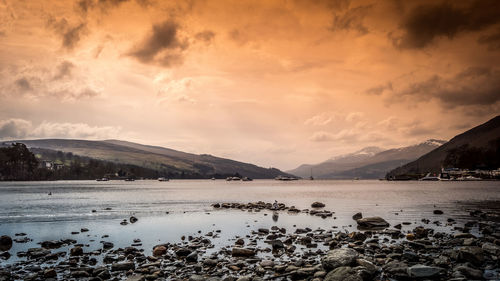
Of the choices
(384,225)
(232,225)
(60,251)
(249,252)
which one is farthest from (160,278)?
(384,225)

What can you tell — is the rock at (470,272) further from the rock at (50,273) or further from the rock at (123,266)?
the rock at (50,273)

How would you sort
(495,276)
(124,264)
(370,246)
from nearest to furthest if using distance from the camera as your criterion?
Result: (495,276)
(124,264)
(370,246)

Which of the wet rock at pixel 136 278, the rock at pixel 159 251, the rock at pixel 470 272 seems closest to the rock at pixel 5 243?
the rock at pixel 159 251

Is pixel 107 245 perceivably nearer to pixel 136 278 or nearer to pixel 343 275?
pixel 136 278

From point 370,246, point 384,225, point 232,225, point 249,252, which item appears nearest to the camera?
point 249,252

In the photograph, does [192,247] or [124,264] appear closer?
[124,264]

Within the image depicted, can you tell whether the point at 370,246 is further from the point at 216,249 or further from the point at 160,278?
the point at 160,278

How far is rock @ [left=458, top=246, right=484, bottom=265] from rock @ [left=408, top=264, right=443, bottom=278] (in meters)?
4.41

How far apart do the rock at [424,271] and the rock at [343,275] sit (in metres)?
3.96

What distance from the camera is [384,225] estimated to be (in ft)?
139

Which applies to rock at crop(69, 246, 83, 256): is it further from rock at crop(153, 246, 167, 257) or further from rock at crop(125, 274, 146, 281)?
rock at crop(125, 274, 146, 281)

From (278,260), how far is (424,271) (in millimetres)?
9949

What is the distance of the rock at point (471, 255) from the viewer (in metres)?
23.0

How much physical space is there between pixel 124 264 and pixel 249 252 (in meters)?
9.66
